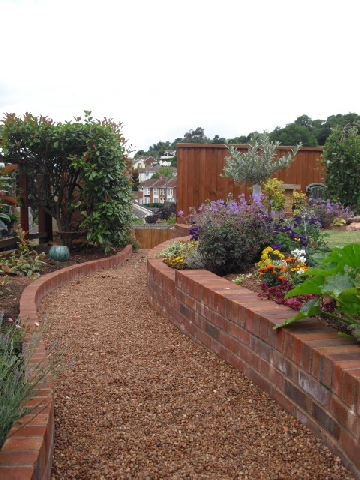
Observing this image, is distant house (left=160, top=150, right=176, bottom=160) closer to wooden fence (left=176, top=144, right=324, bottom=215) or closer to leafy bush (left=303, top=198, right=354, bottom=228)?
wooden fence (left=176, top=144, right=324, bottom=215)

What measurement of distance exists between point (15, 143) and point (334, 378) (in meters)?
6.13

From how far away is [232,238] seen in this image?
4.22 metres

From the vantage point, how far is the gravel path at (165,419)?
1943 mm

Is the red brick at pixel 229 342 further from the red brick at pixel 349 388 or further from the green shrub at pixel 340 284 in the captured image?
the red brick at pixel 349 388

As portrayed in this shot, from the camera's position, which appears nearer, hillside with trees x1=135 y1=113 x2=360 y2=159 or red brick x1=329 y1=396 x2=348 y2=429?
red brick x1=329 y1=396 x2=348 y2=429

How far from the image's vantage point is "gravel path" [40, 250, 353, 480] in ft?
6.38

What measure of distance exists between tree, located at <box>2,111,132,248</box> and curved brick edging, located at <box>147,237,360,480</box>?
355 cm

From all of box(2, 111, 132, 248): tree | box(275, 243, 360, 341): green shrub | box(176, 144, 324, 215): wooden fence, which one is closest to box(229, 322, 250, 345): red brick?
box(275, 243, 360, 341): green shrub

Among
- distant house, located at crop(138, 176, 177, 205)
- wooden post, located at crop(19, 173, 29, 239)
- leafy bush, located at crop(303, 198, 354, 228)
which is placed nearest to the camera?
wooden post, located at crop(19, 173, 29, 239)

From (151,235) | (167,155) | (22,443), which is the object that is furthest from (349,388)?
(167,155)

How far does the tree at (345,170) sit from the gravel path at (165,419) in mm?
7208

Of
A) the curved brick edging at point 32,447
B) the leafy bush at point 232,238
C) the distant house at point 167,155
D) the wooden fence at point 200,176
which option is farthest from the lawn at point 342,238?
the distant house at point 167,155

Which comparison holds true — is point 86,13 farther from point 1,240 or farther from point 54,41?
point 1,240

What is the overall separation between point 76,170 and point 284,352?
5531mm
